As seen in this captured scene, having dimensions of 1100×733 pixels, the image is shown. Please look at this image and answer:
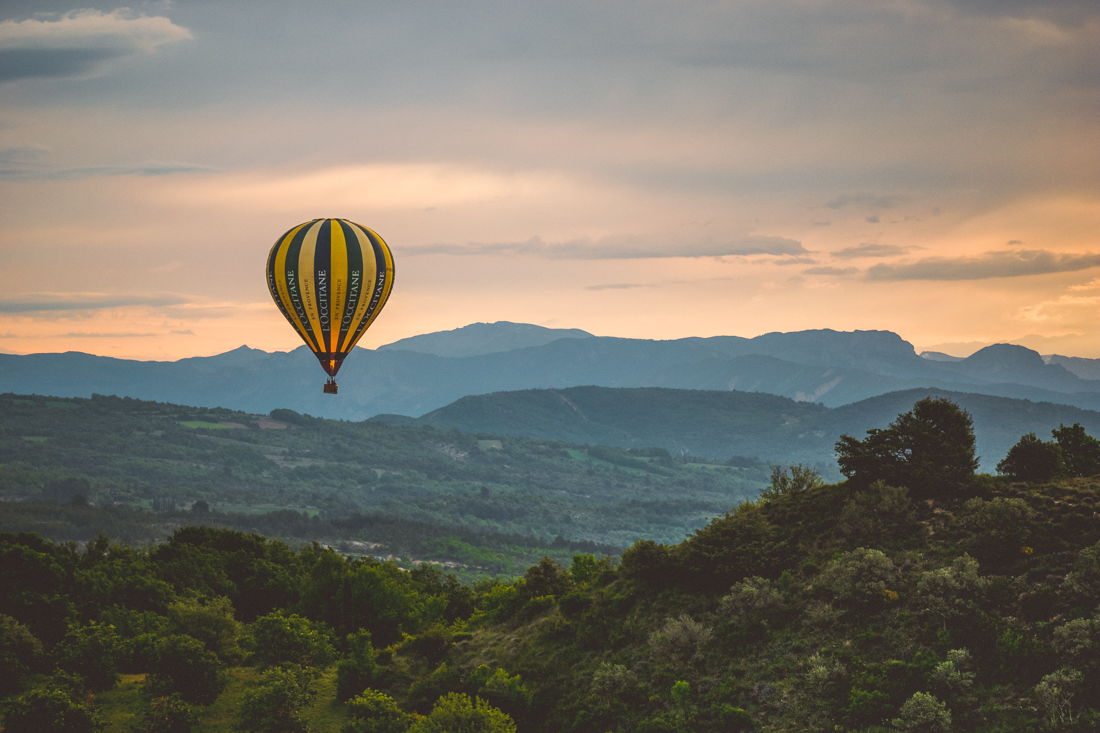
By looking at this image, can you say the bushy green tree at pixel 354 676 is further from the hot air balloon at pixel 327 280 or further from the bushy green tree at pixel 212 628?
the hot air balloon at pixel 327 280

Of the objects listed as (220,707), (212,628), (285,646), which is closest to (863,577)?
(285,646)

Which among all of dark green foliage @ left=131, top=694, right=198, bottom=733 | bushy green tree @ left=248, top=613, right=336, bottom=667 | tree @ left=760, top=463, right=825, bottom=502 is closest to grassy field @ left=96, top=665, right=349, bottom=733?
dark green foliage @ left=131, top=694, right=198, bottom=733

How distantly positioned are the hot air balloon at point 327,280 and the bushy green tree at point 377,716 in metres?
27.7

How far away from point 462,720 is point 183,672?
89.3ft

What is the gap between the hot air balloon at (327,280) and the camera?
241ft

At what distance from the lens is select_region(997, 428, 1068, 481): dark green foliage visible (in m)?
58.8

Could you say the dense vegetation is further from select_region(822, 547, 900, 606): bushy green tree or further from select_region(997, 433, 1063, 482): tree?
select_region(997, 433, 1063, 482): tree

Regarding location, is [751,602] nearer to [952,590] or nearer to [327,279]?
[952,590]

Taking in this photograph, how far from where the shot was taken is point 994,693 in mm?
40781

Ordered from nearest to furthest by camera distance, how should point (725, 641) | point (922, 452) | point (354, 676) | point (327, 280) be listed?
point (725, 641) → point (922, 452) → point (354, 676) → point (327, 280)

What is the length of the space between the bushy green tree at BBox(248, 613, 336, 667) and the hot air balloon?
19.8 m

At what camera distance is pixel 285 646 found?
6950cm

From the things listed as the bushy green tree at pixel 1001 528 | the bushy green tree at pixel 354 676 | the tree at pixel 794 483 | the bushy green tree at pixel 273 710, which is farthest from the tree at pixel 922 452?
the bushy green tree at pixel 273 710

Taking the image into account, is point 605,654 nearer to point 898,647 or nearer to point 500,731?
point 500,731
